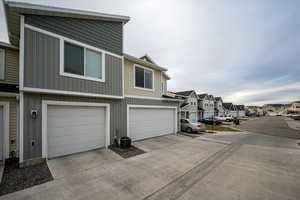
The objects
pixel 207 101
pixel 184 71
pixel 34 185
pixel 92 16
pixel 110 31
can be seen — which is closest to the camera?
pixel 34 185

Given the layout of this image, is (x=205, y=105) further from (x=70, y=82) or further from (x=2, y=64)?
(x=2, y=64)

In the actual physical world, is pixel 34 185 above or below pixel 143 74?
below

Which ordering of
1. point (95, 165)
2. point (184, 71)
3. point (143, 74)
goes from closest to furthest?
point (95, 165), point (143, 74), point (184, 71)

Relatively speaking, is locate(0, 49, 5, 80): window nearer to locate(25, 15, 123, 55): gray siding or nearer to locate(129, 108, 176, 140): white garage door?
locate(25, 15, 123, 55): gray siding

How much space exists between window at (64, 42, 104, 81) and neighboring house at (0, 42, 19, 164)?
7.67ft

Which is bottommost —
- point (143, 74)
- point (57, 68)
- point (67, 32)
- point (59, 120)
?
point (59, 120)

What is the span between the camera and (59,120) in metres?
5.11

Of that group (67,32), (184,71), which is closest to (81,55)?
(67,32)

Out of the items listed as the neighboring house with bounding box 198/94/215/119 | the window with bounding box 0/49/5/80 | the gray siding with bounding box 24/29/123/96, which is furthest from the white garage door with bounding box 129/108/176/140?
the neighboring house with bounding box 198/94/215/119

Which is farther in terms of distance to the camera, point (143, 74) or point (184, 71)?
point (184, 71)

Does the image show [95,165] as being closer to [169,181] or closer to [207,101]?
[169,181]

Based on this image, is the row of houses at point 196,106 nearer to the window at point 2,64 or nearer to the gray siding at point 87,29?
the gray siding at point 87,29

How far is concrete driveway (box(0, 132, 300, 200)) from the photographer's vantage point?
9.80 ft

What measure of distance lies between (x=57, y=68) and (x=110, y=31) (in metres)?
3.72
